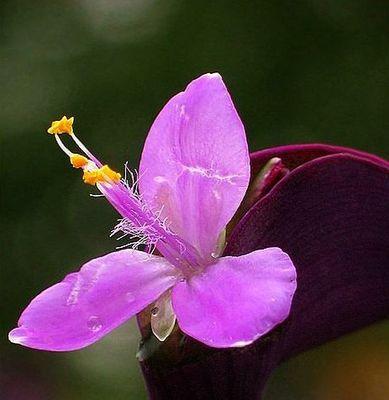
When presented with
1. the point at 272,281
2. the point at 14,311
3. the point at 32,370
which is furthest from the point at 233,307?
the point at 14,311

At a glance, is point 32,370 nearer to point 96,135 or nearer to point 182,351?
point 96,135

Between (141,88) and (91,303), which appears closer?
(91,303)

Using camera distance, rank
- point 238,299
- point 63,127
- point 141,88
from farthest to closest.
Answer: point 141,88
point 63,127
point 238,299

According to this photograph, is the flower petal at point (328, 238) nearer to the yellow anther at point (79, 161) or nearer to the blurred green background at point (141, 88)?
the yellow anther at point (79, 161)

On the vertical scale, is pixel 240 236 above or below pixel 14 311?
above

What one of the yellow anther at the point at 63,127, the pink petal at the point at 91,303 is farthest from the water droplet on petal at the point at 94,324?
the yellow anther at the point at 63,127

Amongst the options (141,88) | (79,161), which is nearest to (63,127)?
(79,161)

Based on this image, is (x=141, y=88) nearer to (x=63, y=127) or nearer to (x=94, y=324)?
(x=63, y=127)

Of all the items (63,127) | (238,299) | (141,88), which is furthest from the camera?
(141,88)
